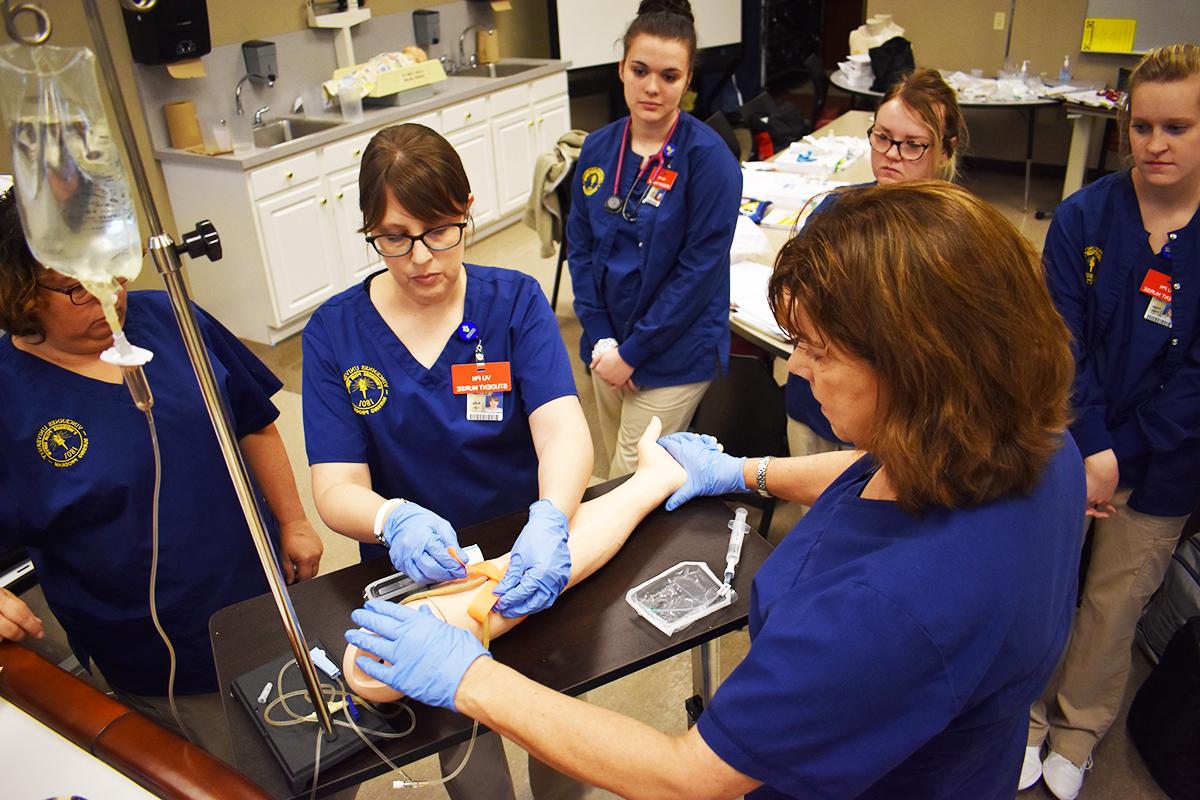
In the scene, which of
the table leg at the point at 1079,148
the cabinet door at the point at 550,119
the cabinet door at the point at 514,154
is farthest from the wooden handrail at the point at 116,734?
the table leg at the point at 1079,148

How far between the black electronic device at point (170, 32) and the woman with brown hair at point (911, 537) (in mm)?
3750

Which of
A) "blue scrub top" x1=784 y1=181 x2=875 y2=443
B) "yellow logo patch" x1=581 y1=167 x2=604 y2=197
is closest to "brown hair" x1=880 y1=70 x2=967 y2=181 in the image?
"blue scrub top" x1=784 y1=181 x2=875 y2=443

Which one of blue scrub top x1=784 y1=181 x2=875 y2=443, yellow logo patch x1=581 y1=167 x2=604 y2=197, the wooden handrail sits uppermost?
yellow logo patch x1=581 y1=167 x2=604 y2=197

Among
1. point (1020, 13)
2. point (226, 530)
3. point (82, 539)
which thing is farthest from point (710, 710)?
point (1020, 13)

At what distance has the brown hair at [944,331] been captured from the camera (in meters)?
0.77

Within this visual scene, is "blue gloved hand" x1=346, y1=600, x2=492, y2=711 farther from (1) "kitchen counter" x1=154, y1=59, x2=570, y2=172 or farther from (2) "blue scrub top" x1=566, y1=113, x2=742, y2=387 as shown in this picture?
(1) "kitchen counter" x1=154, y1=59, x2=570, y2=172

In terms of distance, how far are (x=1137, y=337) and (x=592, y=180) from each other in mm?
1327

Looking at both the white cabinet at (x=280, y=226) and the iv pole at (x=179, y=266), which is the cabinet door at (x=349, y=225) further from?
the iv pole at (x=179, y=266)

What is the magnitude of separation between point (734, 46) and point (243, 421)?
570 cm

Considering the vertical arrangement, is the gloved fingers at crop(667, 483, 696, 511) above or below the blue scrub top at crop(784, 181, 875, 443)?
above

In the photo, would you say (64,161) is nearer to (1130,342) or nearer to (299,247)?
(1130,342)

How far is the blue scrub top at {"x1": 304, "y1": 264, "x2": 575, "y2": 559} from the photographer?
4.75ft

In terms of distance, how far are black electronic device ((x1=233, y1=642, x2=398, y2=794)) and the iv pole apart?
0.05 m

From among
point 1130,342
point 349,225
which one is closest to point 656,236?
point 1130,342
